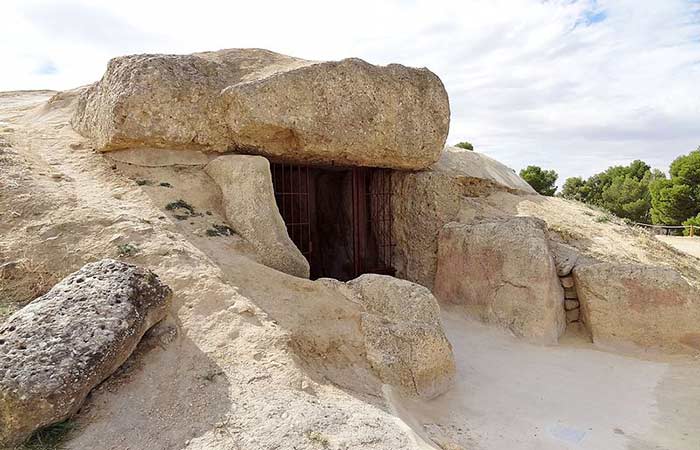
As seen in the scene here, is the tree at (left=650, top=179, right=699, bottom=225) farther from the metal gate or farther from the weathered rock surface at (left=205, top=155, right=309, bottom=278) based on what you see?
the weathered rock surface at (left=205, top=155, right=309, bottom=278)

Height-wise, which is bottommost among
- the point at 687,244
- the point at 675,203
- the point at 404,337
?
the point at 687,244

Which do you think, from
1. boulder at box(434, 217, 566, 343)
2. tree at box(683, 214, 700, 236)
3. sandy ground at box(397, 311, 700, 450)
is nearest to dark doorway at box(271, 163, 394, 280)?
boulder at box(434, 217, 566, 343)

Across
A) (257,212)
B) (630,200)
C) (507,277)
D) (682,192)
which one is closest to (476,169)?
(507,277)

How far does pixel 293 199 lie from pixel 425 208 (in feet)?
6.62

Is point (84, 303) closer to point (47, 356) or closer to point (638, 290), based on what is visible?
point (47, 356)

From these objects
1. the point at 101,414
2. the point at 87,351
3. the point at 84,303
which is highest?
the point at 84,303

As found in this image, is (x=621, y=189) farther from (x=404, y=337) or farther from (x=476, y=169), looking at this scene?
(x=404, y=337)

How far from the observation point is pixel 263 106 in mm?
6191

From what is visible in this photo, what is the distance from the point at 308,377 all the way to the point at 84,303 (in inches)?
62.8

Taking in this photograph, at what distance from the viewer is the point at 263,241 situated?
550 cm

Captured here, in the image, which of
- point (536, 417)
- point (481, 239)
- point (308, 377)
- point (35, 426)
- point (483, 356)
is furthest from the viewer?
point (481, 239)

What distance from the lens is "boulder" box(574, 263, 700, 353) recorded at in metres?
6.02

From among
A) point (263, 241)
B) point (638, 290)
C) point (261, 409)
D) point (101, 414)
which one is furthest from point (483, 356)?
point (101, 414)

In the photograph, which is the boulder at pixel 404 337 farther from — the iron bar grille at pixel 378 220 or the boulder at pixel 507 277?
the iron bar grille at pixel 378 220
